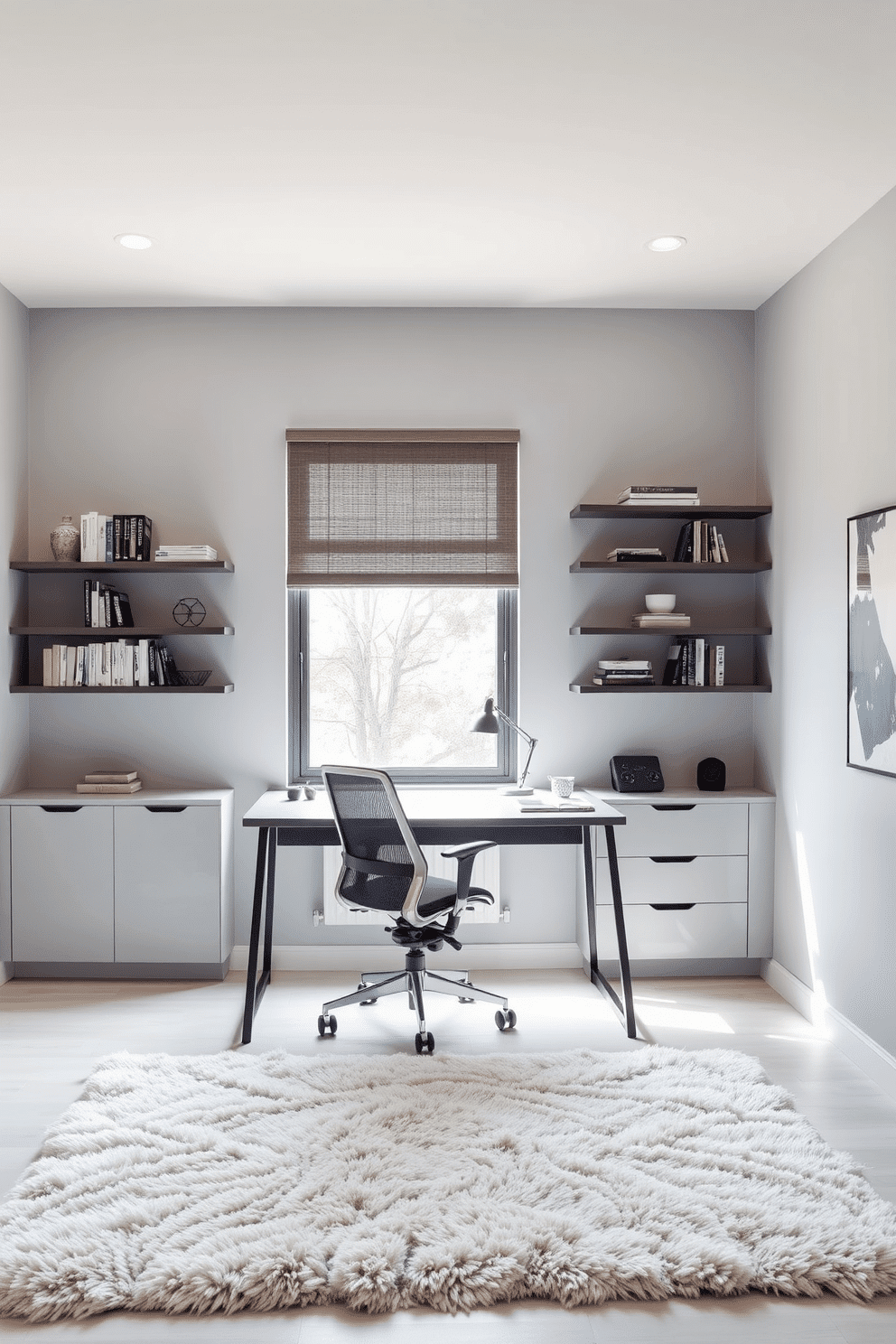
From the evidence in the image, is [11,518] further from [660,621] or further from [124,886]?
[660,621]

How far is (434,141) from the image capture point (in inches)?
110

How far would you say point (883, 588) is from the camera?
312 centimetres

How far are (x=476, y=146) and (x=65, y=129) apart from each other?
1164 millimetres

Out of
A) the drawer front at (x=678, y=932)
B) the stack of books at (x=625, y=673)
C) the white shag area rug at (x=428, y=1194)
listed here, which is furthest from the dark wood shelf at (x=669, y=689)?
the white shag area rug at (x=428, y=1194)

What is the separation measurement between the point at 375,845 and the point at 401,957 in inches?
44.2

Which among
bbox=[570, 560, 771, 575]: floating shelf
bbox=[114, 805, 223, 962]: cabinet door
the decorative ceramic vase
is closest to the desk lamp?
bbox=[570, 560, 771, 575]: floating shelf

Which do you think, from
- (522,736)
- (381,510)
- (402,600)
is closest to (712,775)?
(522,736)

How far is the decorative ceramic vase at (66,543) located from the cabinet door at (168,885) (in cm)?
110

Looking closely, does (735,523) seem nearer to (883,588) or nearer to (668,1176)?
(883,588)

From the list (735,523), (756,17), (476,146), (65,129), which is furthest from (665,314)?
(65,129)

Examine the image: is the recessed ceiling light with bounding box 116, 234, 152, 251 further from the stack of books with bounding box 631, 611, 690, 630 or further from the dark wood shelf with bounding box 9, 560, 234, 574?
the stack of books with bounding box 631, 611, 690, 630

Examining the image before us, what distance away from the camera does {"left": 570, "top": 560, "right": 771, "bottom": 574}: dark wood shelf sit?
4.12 meters

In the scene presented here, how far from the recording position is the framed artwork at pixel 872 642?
10.1ft

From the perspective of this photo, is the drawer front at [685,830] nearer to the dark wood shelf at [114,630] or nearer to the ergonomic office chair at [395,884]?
the ergonomic office chair at [395,884]
